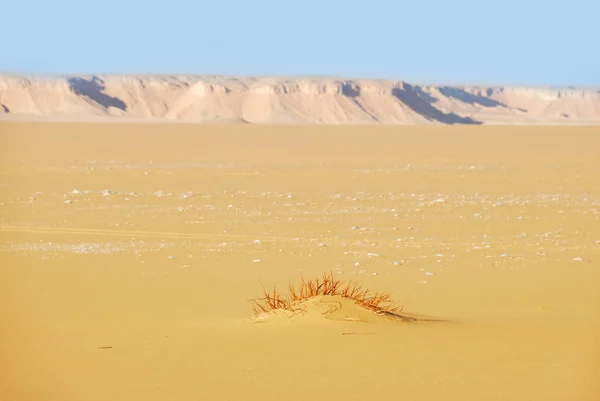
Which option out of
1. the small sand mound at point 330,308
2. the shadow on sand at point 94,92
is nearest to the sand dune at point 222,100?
the shadow on sand at point 94,92

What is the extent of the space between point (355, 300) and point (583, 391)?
7.93 ft

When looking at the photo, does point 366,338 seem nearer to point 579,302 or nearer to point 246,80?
point 579,302

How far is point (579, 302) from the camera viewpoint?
33.6ft

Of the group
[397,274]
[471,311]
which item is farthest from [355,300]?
[397,274]

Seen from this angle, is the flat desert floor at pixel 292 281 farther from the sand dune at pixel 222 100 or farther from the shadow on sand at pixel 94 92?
the shadow on sand at pixel 94 92

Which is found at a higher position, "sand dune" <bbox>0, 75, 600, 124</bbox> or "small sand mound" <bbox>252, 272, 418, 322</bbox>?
"small sand mound" <bbox>252, 272, 418, 322</bbox>

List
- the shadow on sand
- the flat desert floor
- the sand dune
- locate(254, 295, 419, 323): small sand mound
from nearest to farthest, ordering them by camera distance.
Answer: the flat desert floor < locate(254, 295, 419, 323): small sand mound < the sand dune < the shadow on sand

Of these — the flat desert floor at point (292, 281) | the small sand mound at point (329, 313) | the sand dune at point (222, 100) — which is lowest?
the sand dune at point (222, 100)

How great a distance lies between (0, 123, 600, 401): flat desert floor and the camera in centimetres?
675

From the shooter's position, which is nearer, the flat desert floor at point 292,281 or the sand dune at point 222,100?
the flat desert floor at point 292,281

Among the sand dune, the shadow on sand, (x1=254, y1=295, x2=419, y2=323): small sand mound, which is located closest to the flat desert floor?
(x1=254, y1=295, x2=419, y2=323): small sand mound

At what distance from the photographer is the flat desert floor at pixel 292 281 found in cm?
675

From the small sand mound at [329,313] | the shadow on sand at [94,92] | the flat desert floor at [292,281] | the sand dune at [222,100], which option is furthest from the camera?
→ the shadow on sand at [94,92]

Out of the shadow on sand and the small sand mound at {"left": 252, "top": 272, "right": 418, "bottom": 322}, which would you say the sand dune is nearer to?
the shadow on sand
